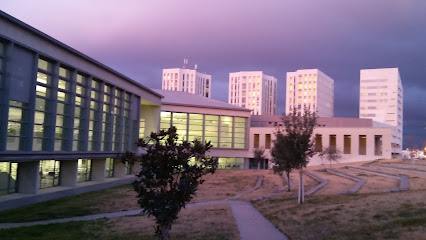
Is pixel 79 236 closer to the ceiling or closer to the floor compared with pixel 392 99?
closer to the floor

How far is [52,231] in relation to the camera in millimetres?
16141

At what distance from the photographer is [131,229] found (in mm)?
16000

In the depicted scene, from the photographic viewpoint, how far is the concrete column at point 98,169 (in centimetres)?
3759

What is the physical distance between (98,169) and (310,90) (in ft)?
433

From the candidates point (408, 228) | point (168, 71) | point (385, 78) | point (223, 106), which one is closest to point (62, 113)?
point (408, 228)

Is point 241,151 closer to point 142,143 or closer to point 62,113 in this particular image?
point 62,113

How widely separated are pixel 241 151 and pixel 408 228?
6172 cm

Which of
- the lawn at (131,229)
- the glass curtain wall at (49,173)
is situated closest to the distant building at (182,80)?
the glass curtain wall at (49,173)

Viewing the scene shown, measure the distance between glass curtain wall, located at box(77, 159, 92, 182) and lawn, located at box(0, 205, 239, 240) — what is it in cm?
1711

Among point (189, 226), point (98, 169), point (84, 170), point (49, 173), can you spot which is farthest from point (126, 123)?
point (189, 226)

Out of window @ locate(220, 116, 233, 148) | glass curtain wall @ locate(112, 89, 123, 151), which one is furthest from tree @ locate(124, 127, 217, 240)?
window @ locate(220, 116, 233, 148)

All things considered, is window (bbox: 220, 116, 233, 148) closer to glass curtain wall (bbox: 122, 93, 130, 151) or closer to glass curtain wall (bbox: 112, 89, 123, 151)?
glass curtain wall (bbox: 122, 93, 130, 151)

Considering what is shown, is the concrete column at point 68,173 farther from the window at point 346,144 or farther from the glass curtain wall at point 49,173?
the window at point 346,144

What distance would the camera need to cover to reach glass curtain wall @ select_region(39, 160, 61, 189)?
94.6 ft
